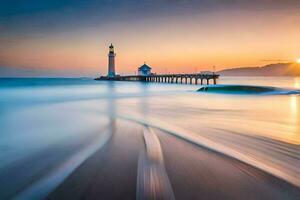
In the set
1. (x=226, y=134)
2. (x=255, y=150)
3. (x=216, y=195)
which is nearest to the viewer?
(x=216, y=195)

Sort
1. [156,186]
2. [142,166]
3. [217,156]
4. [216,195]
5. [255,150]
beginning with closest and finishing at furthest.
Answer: [216,195]
[156,186]
[142,166]
[217,156]
[255,150]

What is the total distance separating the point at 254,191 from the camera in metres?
3.39

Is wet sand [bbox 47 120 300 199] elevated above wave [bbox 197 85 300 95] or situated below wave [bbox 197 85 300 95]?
below

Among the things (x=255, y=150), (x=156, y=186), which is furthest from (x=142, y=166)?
(x=255, y=150)

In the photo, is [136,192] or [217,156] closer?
[136,192]

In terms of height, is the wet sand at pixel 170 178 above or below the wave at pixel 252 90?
below

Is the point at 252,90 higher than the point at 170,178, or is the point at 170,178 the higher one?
the point at 252,90

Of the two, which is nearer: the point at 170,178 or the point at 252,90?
the point at 170,178

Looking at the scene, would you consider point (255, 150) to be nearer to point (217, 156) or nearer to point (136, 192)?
point (217, 156)

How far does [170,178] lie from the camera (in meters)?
3.86

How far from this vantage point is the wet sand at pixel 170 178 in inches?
130

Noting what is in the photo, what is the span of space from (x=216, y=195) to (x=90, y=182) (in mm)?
1896

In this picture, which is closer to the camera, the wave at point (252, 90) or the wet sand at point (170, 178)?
the wet sand at point (170, 178)

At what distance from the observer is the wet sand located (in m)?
3.31
